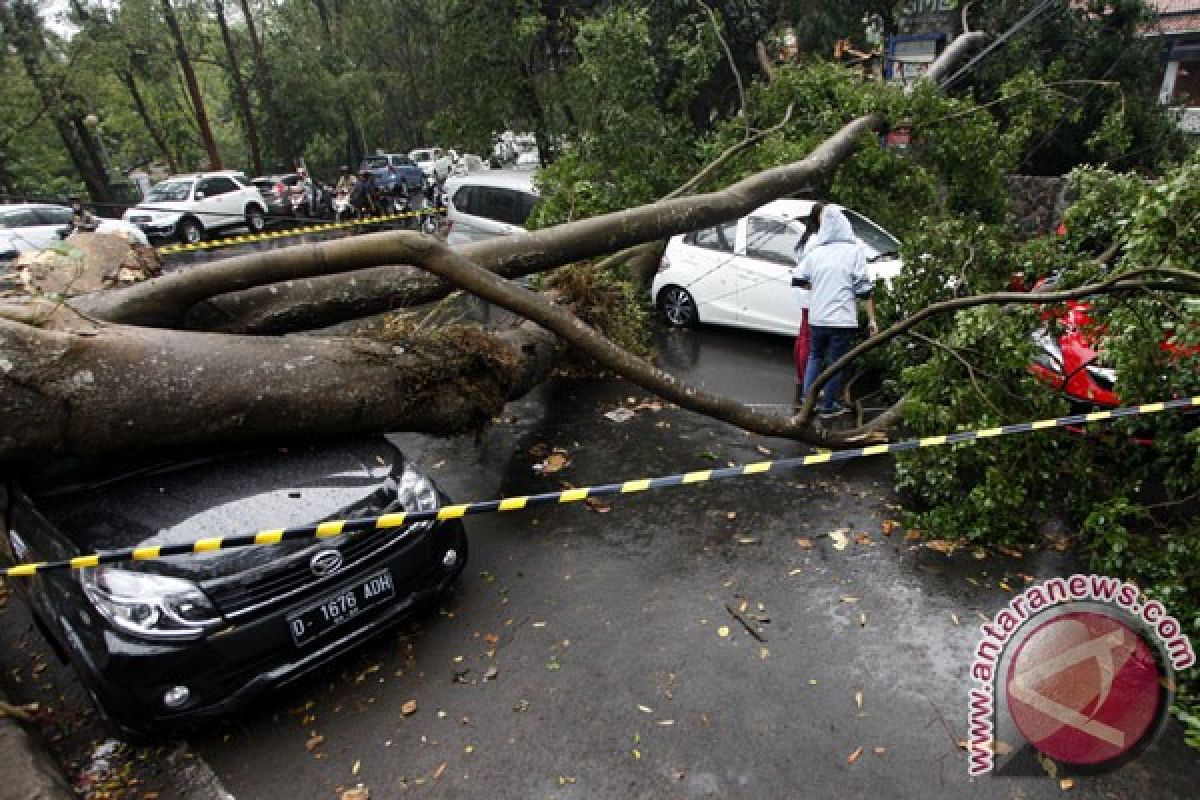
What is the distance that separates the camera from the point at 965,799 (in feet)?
9.60

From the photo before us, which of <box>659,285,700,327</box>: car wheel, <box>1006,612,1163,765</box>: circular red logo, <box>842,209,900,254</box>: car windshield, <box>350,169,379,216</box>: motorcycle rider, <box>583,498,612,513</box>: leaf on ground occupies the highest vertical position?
<box>350,169,379,216</box>: motorcycle rider

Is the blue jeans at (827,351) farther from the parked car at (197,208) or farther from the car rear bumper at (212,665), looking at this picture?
the parked car at (197,208)

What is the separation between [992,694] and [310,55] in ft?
108

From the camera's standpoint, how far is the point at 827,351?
6.24m

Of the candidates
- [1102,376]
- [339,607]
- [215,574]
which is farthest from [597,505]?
[1102,376]

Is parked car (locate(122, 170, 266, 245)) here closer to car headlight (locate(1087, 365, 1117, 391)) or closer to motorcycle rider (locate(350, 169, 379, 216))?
motorcycle rider (locate(350, 169, 379, 216))

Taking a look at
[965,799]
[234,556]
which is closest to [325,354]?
[234,556]

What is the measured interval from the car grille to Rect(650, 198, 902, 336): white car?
5398 millimetres

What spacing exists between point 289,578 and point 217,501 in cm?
64

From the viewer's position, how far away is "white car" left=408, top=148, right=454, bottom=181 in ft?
83.9

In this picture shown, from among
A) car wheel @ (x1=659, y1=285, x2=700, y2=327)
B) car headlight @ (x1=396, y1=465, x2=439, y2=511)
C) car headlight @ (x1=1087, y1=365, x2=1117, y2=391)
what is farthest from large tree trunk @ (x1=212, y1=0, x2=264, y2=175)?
car headlight @ (x1=1087, y1=365, x2=1117, y2=391)

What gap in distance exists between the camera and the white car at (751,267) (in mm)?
7832

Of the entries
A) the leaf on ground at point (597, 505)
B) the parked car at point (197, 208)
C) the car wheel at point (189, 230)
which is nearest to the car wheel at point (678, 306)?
the leaf on ground at point (597, 505)

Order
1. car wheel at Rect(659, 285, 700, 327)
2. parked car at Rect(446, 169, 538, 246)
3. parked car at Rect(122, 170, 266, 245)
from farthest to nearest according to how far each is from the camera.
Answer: parked car at Rect(122, 170, 266, 245), parked car at Rect(446, 169, 538, 246), car wheel at Rect(659, 285, 700, 327)
